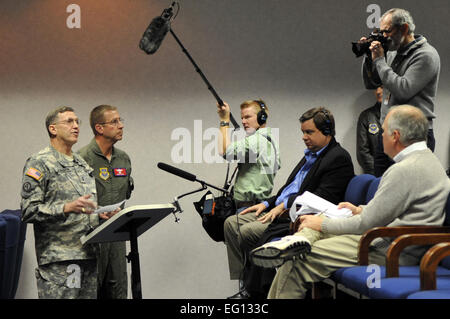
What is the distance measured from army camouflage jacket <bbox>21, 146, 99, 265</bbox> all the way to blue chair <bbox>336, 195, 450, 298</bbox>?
1496mm

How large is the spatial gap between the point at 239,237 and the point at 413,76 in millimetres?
1599

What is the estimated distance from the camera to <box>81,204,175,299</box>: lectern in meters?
2.87

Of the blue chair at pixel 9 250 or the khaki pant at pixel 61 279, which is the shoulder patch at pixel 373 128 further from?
the blue chair at pixel 9 250

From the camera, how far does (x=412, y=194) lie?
2.64 m

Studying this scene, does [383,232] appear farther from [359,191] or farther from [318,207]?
[359,191]

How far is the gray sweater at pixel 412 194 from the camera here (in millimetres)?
2639

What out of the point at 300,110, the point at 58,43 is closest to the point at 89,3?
the point at 58,43

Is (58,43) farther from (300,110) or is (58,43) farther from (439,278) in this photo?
(439,278)

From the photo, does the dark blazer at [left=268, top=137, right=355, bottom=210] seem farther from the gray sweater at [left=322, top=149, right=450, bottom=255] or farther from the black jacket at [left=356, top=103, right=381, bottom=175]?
the black jacket at [left=356, top=103, right=381, bottom=175]

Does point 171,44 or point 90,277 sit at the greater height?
point 171,44

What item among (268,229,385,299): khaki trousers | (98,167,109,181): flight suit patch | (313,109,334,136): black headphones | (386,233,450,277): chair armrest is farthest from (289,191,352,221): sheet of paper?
(98,167,109,181): flight suit patch

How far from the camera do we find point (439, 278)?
2475 mm

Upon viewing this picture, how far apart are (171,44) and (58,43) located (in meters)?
1.06

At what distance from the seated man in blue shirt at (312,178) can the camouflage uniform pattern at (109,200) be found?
0.87m
